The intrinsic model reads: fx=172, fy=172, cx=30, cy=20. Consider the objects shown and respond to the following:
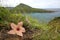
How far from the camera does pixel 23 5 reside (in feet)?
5.28

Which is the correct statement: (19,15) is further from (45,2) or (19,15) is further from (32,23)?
(45,2)

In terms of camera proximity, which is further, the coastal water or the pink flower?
the coastal water

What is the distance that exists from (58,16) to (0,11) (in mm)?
536

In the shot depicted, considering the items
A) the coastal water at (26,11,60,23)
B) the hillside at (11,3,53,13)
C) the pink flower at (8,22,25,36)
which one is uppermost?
the hillside at (11,3,53,13)

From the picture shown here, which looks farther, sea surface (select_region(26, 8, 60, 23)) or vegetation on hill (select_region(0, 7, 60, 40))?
sea surface (select_region(26, 8, 60, 23))

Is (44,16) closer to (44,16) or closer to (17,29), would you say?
(44,16)

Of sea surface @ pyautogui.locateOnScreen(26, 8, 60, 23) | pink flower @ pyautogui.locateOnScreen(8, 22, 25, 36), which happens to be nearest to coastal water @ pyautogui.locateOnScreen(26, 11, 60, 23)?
sea surface @ pyautogui.locateOnScreen(26, 8, 60, 23)

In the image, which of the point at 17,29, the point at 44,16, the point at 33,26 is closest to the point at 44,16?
the point at 44,16

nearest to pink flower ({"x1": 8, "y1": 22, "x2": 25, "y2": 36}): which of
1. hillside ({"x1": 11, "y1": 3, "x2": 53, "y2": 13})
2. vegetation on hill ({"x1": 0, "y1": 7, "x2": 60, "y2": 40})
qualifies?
vegetation on hill ({"x1": 0, "y1": 7, "x2": 60, "y2": 40})

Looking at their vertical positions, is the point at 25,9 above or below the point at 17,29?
above

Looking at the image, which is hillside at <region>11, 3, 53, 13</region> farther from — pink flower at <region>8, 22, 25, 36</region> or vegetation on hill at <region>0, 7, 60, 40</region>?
pink flower at <region>8, 22, 25, 36</region>

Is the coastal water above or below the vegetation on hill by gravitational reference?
above

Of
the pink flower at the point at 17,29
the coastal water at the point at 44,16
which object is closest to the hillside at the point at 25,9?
the coastal water at the point at 44,16

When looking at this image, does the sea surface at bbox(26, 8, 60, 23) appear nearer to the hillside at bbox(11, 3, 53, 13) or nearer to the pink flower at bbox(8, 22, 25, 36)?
the hillside at bbox(11, 3, 53, 13)
